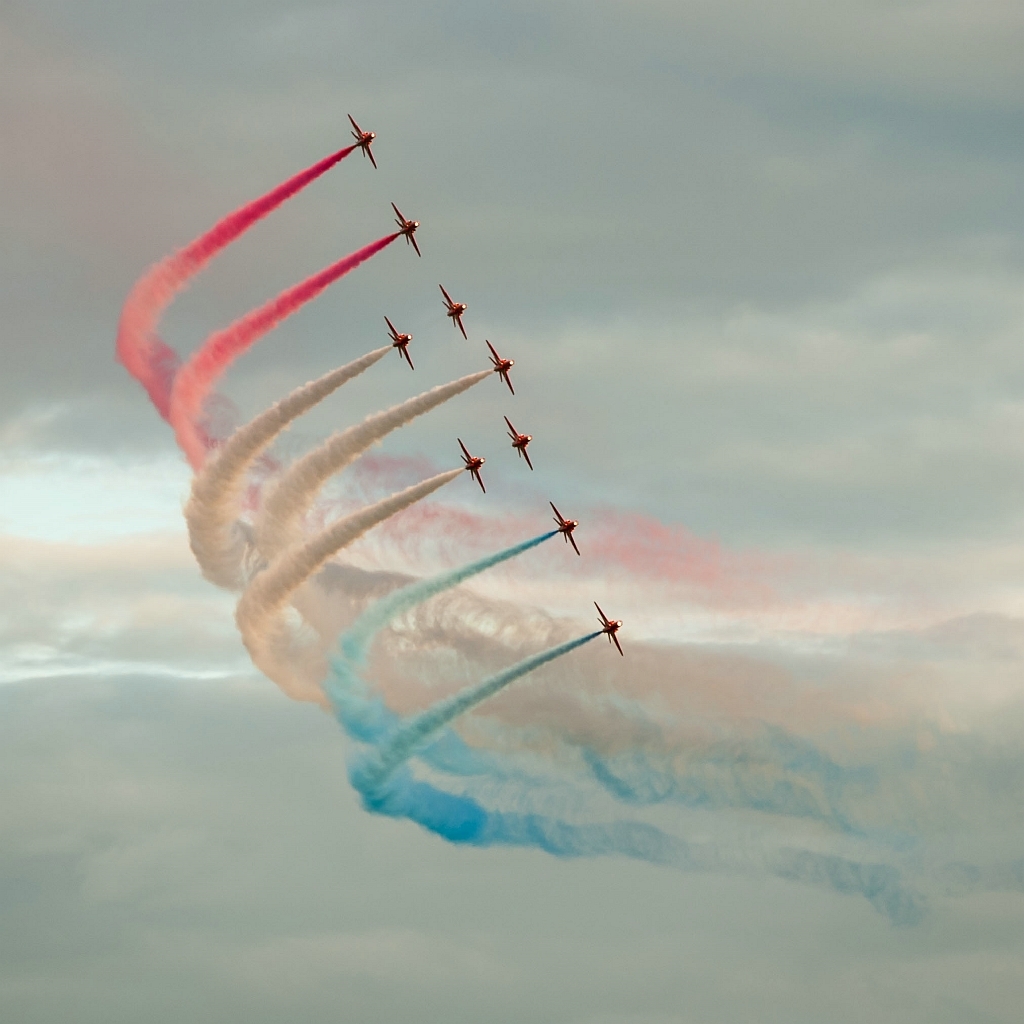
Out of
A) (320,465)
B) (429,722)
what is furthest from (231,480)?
(429,722)

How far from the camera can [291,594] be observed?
175 metres

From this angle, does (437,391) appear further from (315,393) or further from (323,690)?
(323,690)

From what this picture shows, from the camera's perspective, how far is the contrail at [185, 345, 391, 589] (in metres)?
172

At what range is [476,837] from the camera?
177375 millimetres

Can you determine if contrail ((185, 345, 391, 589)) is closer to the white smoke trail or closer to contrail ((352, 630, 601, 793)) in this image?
the white smoke trail

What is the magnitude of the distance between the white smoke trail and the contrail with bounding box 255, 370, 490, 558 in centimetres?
171

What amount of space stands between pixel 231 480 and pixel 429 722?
1643cm

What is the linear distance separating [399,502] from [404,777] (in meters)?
15.5

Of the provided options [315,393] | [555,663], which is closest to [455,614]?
[555,663]

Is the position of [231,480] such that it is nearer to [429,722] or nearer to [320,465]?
[320,465]

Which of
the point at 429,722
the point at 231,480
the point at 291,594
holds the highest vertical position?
the point at 231,480

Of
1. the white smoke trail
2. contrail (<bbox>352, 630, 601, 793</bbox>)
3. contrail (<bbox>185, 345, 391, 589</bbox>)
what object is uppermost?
contrail (<bbox>185, 345, 391, 589</bbox>)

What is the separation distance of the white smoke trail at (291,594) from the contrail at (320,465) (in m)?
1.71

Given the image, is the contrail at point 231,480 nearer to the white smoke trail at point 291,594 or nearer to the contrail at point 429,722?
the white smoke trail at point 291,594
